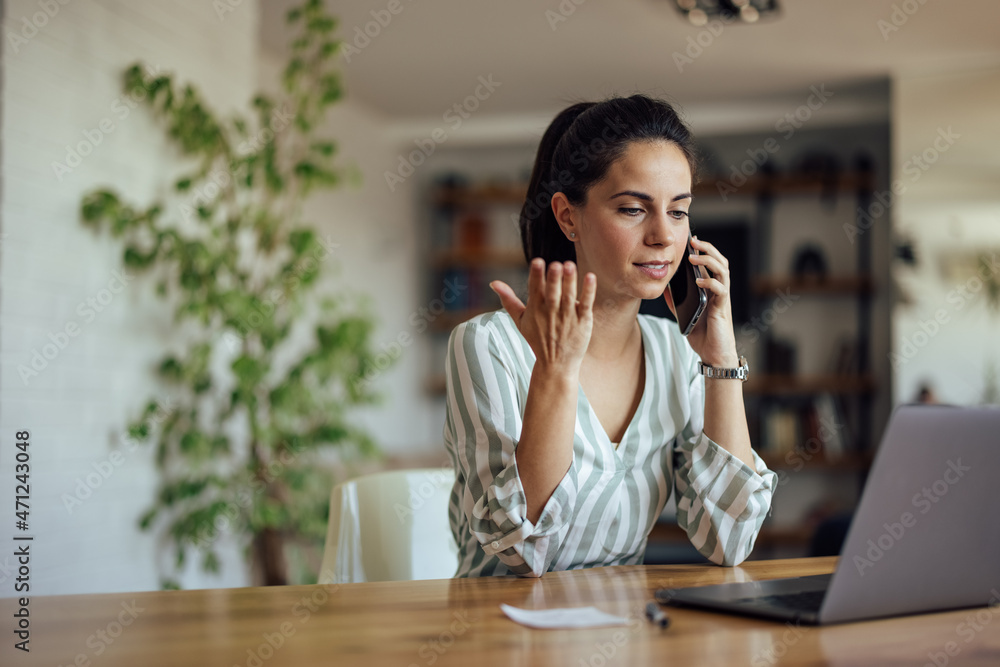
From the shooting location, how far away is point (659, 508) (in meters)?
1.44

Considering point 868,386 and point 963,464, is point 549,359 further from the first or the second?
point 868,386

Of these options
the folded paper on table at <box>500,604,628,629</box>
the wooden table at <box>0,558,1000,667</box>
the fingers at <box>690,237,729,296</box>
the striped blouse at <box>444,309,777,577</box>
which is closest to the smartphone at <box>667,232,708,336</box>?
the fingers at <box>690,237,729,296</box>

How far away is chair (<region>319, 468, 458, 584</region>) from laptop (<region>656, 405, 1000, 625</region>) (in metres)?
0.74

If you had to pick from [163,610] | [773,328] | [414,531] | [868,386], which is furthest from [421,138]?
[163,610]

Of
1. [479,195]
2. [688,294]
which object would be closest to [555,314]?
[688,294]

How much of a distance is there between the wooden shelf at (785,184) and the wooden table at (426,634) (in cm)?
506

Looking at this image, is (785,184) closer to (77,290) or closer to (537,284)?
(77,290)

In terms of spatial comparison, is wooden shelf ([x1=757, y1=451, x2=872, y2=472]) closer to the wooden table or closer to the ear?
the ear

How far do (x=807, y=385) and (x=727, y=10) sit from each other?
260 cm

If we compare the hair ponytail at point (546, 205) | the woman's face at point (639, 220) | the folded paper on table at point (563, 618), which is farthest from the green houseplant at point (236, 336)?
the folded paper on table at point (563, 618)

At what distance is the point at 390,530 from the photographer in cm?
152

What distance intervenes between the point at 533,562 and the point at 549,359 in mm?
279

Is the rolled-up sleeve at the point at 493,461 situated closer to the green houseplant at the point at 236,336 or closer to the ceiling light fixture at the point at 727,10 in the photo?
the green houseplant at the point at 236,336

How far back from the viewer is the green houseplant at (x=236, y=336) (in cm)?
305
